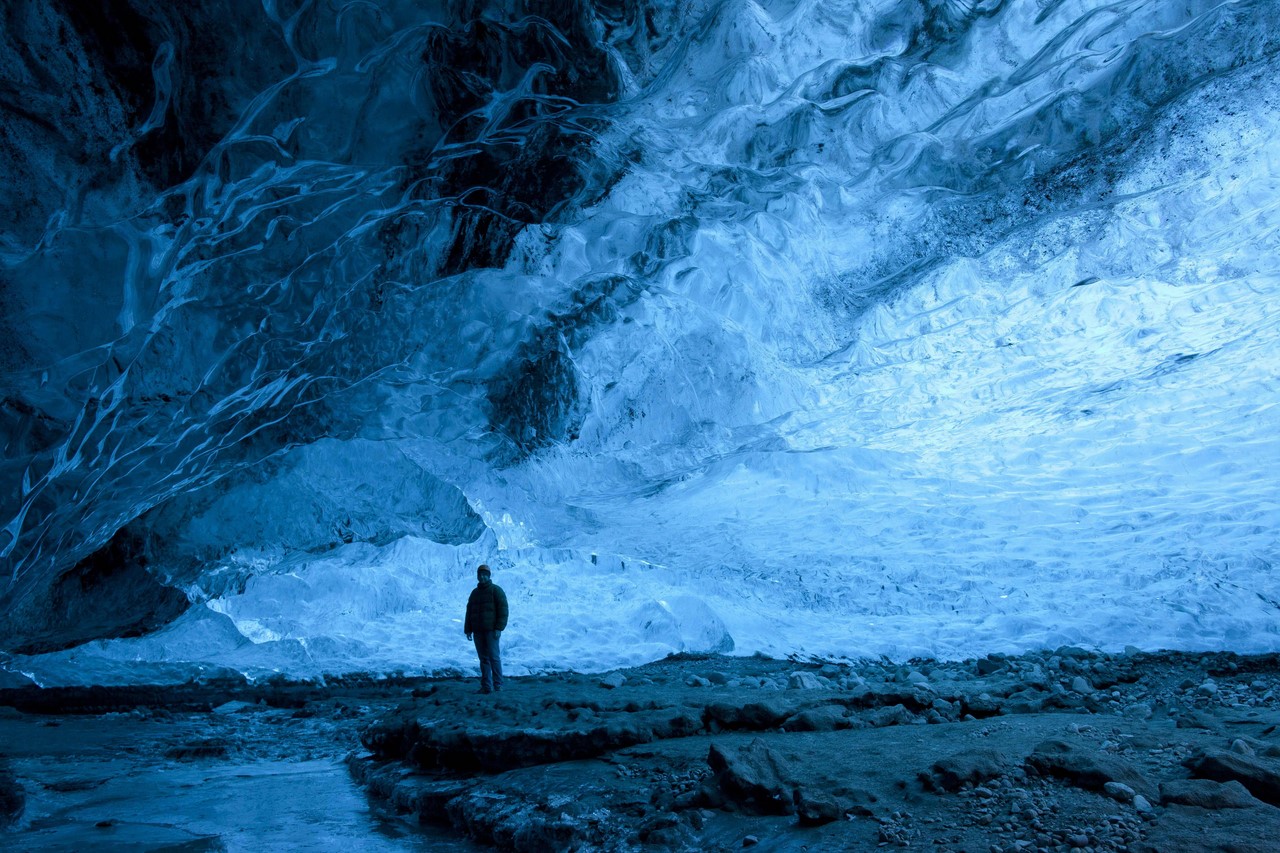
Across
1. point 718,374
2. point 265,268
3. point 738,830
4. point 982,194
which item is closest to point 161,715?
point 265,268

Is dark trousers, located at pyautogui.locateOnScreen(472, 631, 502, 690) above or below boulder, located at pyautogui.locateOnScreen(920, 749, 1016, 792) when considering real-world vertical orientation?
above

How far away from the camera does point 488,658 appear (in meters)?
8.44

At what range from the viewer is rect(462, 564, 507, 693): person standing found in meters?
8.08

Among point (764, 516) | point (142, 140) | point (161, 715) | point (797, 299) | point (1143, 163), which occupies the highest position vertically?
point (1143, 163)

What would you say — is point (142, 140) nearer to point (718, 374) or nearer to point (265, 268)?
point (265, 268)

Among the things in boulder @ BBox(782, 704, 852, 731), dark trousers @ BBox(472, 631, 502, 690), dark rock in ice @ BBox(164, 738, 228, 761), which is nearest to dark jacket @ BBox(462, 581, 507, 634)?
dark trousers @ BBox(472, 631, 502, 690)

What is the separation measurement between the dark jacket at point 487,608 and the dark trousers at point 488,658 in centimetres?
14

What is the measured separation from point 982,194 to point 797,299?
8.78ft

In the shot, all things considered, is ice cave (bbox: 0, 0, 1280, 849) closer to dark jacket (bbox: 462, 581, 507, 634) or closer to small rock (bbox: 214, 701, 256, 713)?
small rock (bbox: 214, 701, 256, 713)

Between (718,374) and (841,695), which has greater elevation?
(718,374)

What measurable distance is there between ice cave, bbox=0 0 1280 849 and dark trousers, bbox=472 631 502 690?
403 centimetres

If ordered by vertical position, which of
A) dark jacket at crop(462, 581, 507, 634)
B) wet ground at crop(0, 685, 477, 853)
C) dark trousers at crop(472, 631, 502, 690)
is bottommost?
wet ground at crop(0, 685, 477, 853)

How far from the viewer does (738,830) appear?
342 centimetres

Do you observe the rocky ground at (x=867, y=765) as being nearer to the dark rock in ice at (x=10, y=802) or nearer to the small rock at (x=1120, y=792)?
the small rock at (x=1120, y=792)
